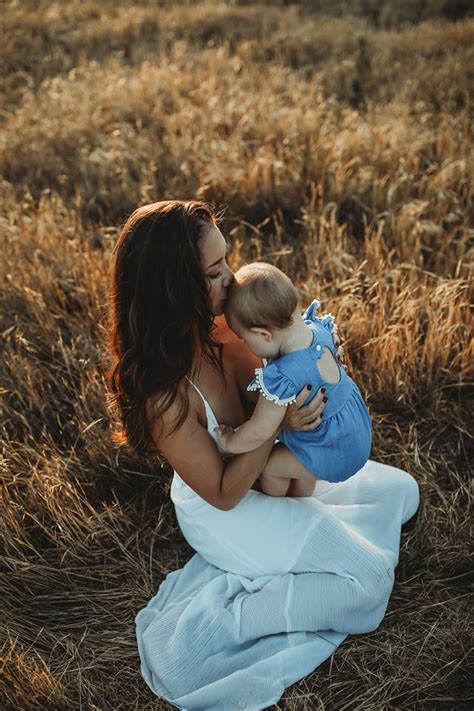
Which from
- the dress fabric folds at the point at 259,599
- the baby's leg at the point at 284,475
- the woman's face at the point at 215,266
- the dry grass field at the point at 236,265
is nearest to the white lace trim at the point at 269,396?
the woman's face at the point at 215,266

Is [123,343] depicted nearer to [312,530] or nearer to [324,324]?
[324,324]

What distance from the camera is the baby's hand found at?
2.24 meters

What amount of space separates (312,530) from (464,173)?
3304mm

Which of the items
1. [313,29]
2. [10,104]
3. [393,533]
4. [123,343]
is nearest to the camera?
[123,343]

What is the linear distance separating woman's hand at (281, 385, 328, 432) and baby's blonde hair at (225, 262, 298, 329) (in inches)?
9.8

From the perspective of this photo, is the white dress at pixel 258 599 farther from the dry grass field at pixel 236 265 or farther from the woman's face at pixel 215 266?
the woman's face at pixel 215 266

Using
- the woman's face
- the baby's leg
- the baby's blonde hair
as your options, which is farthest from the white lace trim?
the baby's leg

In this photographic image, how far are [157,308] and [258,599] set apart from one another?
1119 mm

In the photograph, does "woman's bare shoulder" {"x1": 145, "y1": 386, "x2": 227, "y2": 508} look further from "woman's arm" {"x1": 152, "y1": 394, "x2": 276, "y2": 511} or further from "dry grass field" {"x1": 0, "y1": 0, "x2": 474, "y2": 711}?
"dry grass field" {"x1": 0, "y1": 0, "x2": 474, "y2": 711}

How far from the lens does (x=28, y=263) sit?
4.16 meters

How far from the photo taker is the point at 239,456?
227 centimetres

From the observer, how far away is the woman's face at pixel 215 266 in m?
2.03

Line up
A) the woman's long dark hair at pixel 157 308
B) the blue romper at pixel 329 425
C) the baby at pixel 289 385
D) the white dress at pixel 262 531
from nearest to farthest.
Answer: the woman's long dark hair at pixel 157 308 → the baby at pixel 289 385 → the blue romper at pixel 329 425 → the white dress at pixel 262 531

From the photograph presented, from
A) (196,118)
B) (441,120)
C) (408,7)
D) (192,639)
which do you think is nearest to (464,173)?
(441,120)
